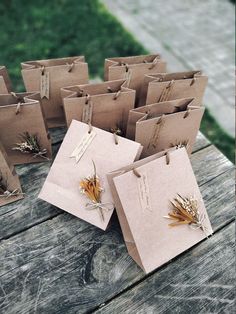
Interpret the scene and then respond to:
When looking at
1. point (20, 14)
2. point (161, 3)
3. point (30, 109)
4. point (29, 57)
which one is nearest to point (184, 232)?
point (30, 109)

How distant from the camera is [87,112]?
1.15 m

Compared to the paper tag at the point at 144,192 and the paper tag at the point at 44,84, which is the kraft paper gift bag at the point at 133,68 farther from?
the paper tag at the point at 144,192

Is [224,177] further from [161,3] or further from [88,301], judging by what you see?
[161,3]

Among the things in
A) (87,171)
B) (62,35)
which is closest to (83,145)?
(87,171)

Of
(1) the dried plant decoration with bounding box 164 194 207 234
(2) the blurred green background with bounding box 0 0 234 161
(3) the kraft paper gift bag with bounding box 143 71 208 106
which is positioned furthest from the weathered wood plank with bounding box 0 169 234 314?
(2) the blurred green background with bounding box 0 0 234 161

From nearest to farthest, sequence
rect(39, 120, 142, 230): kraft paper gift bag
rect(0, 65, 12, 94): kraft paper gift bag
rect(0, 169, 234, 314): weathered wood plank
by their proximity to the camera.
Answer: rect(0, 169, 234, 314): weathered wood plank
rect(39, 120, 142, 230): kraft paper gift bag
rect(0, 65, 12, 94): kraft paper gift bag

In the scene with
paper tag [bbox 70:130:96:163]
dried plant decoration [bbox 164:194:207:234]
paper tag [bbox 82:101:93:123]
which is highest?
paper tag [bbox 82:101:93:123]

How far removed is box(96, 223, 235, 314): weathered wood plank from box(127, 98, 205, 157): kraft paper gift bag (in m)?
0.39

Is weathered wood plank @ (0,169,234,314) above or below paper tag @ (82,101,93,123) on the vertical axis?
below

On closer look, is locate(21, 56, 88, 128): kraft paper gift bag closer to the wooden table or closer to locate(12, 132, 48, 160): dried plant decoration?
locate(12, 132, 48, 160): dried plant decoration

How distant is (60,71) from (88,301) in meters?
0.83

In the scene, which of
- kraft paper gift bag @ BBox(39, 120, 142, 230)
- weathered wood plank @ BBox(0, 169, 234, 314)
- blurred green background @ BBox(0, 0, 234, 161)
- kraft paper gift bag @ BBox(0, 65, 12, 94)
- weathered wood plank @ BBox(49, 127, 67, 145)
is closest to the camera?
weathered wood plank @ BBox(0, 169, 234, 314)

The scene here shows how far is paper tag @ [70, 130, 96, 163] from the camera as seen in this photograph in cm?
108

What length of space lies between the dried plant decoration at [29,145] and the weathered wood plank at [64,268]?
0.29 meters
